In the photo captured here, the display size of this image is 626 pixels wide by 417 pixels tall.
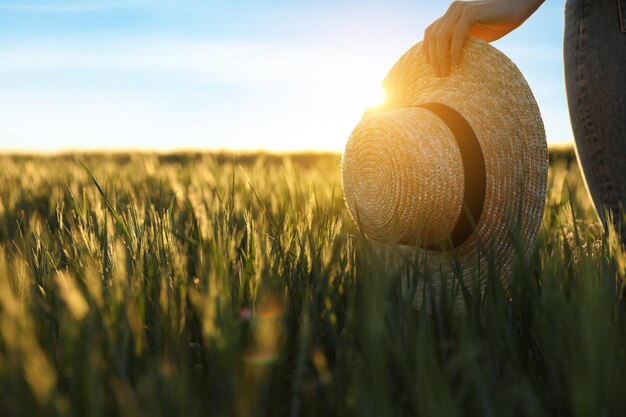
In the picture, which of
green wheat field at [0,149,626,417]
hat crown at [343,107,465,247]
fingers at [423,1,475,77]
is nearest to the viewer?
A: green wheat field at [0,149,626,417]

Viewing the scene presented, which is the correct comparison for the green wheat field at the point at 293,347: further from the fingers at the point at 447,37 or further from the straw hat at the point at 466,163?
the fingers at the point at 447,37

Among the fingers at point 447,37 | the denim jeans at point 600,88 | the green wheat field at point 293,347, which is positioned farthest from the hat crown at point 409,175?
the denim jeans at point 600,88

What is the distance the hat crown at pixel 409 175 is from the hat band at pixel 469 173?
0.07ft

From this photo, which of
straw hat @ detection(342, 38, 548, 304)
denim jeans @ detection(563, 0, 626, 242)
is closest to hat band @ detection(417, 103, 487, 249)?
straw hat @ detection(342, 38, 548, 304)

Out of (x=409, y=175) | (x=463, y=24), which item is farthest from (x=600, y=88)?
(x=409, y=175)

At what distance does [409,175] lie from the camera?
181 centimetres

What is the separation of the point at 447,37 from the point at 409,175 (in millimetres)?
453

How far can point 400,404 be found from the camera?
2.99 ft

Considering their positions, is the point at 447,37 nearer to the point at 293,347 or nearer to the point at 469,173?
the point at 469,173

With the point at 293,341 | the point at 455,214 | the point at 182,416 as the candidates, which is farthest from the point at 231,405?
the point at 455,214

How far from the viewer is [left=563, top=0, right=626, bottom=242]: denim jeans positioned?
6.47 feet

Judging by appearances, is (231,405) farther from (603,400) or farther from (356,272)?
(356,272)

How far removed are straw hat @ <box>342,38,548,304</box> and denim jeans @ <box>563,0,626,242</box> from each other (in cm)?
38

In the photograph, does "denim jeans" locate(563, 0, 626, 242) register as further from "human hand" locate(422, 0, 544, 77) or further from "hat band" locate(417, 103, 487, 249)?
"hat band" locate(417, 103, 487, 249)
